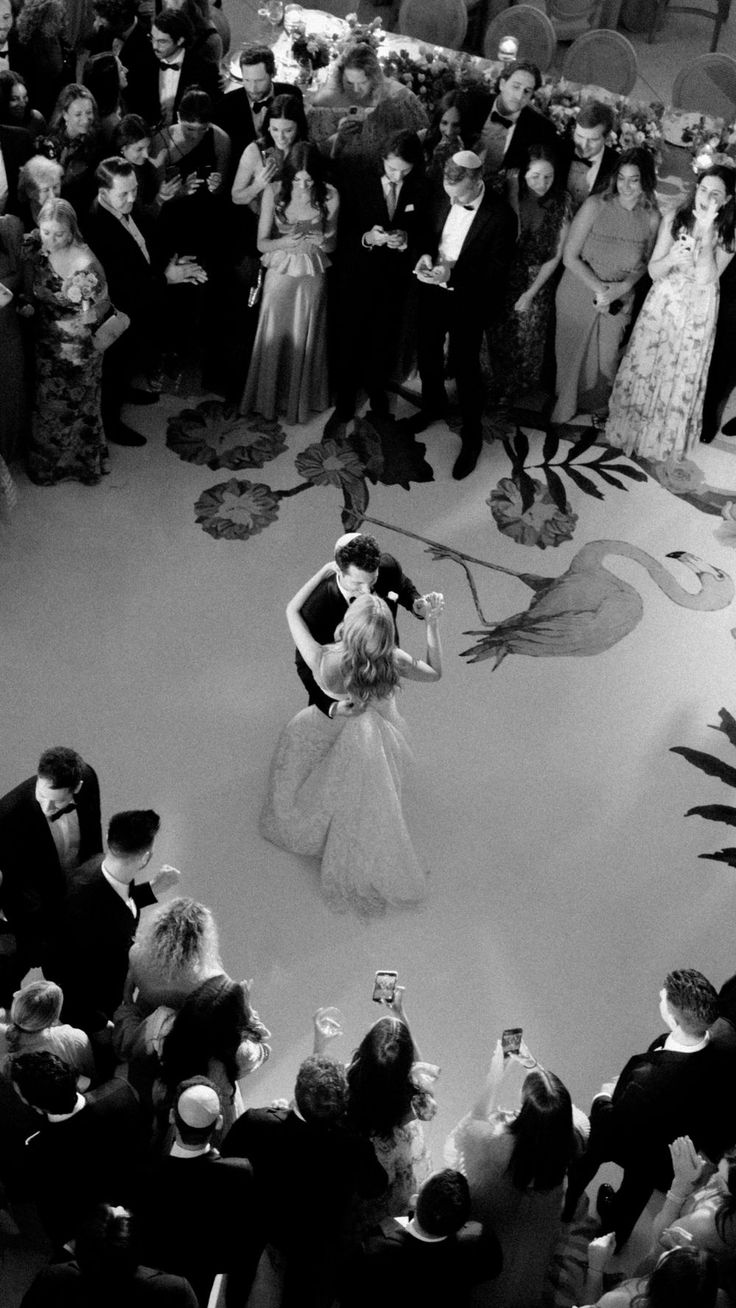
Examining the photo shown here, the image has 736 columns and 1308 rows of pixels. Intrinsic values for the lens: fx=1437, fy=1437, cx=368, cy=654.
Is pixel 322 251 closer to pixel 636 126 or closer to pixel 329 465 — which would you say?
pixel 329 465

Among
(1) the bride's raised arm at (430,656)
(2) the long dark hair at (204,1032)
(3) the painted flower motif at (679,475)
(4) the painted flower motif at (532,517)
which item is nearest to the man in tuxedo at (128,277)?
(4) the painted flower motif at (532,517)

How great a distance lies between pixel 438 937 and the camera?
17.1 ft

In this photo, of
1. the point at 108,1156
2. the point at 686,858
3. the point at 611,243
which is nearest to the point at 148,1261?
the point at 108,1156

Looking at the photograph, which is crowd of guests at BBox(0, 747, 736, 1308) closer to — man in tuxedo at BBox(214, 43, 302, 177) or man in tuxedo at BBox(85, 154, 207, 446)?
man in tuxedo at BBox(85, 154, 207, 446)

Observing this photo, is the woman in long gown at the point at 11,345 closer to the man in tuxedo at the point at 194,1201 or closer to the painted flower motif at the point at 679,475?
the painted flower motif at the point at 679,475

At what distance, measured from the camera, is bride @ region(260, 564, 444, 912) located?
463cm

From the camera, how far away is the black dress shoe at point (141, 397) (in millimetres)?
7418

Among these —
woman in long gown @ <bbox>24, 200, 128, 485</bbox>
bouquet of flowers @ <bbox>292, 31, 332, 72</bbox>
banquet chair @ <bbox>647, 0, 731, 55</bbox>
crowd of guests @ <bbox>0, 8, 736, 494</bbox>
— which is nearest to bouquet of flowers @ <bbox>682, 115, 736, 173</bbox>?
crowd of guests @ <bbox>0, 8, 736, 494</bbox>

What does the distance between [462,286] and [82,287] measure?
1824 millimetres

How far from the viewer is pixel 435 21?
923cm

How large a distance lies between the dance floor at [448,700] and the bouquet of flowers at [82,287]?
1.01m

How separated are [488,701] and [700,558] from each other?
153cm

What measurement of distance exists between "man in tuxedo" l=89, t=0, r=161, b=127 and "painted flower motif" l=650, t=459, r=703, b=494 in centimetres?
320

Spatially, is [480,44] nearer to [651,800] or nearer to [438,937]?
[651,800]
